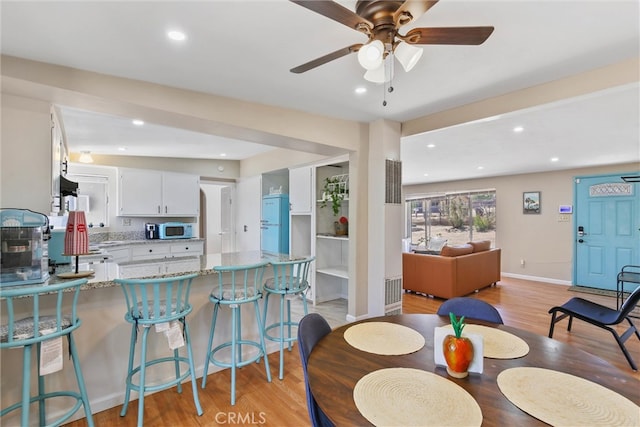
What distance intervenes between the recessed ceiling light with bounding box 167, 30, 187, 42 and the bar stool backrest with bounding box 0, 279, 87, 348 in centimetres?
152

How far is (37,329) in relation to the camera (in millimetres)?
1610

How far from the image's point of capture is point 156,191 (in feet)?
17.0

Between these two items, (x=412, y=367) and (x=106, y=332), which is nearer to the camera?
(x=412, y=367)

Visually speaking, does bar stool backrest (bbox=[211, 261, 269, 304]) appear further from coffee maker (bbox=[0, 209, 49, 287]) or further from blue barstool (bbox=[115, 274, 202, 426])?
coffee maker (bbox=[0, 209, 49, 287])

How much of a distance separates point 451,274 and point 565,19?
3813 mm

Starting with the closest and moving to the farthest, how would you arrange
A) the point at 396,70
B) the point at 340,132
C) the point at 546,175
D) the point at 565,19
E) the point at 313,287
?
the point at 565,19 < the point at 396,70 < the point at 340,132 < the point at 313,287 < the point at 546,175

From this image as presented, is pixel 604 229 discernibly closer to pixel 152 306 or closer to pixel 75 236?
pixel 152 306

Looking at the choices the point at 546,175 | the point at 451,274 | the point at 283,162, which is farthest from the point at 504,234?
the point at 283,162

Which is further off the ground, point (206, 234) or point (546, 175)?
point (546, 175)

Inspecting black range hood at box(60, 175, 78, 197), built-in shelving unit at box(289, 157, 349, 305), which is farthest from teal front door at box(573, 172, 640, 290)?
Result: black range hood at box(60, 175, 78, 197)

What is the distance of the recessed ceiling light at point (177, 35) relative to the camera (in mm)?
1838

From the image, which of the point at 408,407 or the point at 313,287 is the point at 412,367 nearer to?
the point at 408,407

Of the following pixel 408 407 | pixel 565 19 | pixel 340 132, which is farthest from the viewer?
pixel 340 132

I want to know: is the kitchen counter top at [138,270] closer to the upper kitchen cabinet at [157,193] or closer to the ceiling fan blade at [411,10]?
the ceiling fan blade at [411,10]
